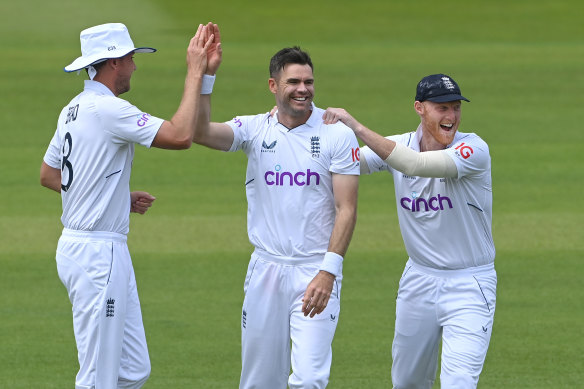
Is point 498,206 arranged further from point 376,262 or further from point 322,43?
point 322,43

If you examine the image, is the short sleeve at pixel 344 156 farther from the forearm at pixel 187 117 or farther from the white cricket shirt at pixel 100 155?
the white cricket shirt at pixel 100 155

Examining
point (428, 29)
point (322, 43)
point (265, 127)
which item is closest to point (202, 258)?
point (265, 127)

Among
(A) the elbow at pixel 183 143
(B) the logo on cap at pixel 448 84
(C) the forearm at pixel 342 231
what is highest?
(B) the logo on cap at pixel 448 84

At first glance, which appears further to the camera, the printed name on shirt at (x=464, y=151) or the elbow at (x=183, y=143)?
the printed name on shirt at (x=464, y=151)

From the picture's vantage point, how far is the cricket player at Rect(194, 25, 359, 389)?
7211 mm

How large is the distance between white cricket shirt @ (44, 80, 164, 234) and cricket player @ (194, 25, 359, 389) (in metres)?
0.61

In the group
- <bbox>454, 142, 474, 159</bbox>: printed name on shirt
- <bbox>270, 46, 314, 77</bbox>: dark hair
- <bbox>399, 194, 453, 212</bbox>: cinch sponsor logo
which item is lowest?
<bbox>399, 194, 453, 212</bbox>: cinch sponsor logo

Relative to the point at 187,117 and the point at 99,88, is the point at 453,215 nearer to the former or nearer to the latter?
the point at 187,117

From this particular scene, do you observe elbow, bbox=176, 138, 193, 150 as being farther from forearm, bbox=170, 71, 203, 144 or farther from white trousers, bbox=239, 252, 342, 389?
white trousers, bbox=239, 252, 342, 389

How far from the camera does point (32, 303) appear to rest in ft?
37.7

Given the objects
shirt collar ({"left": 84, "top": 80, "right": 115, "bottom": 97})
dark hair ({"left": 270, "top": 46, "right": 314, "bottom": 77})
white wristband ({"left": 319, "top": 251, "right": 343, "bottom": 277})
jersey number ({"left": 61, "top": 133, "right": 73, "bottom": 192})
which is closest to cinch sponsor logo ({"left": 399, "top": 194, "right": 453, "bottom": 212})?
white wristband ({"left": 319, "top": 251, "right": 343, "bottom": 277})

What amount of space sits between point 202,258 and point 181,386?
13.3ft

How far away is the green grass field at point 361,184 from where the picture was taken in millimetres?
10172

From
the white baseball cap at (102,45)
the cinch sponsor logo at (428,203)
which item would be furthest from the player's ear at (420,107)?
the white baseball cap at (102,45)
